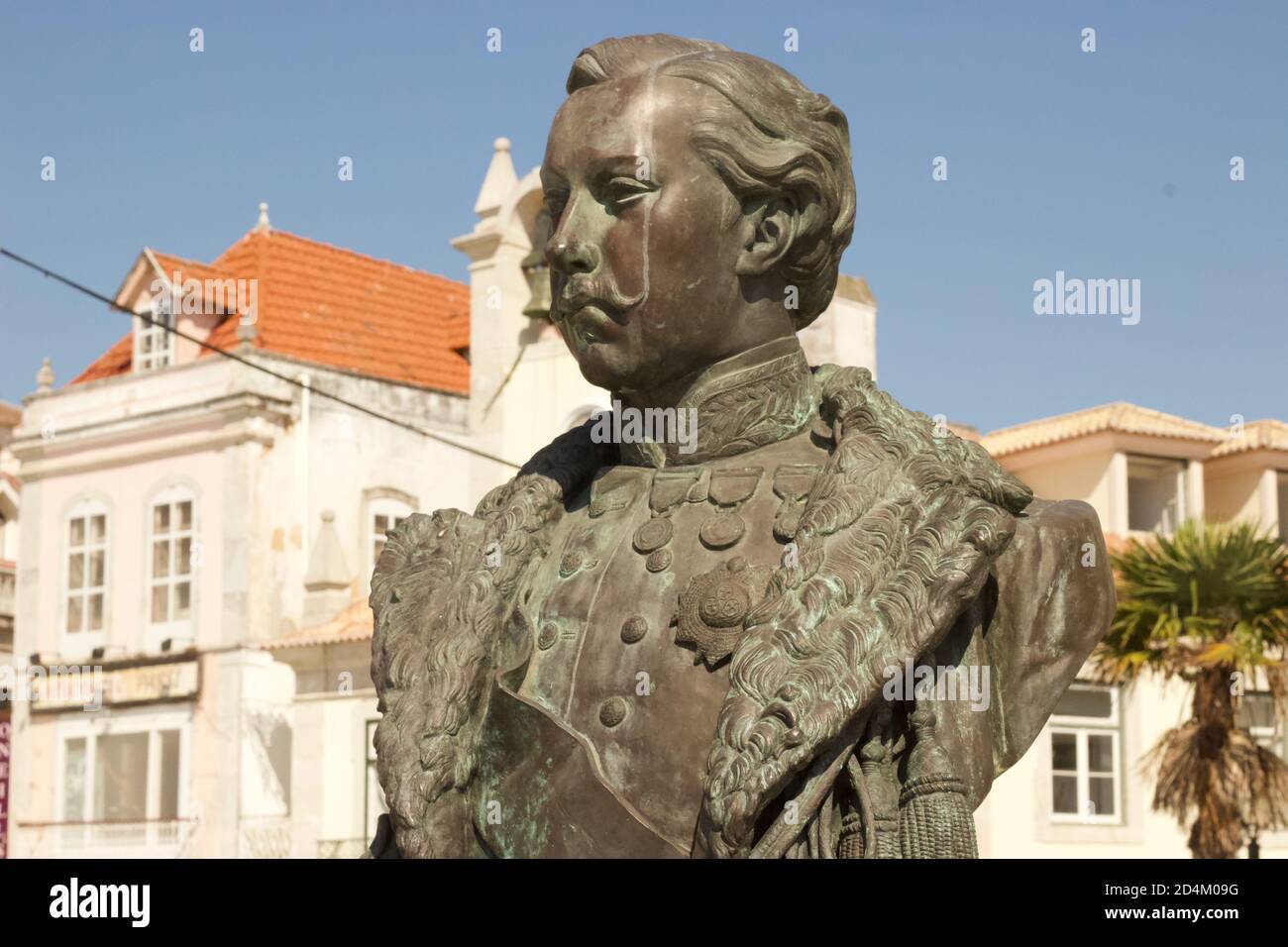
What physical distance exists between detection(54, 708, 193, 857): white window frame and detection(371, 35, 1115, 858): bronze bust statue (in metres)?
26.7

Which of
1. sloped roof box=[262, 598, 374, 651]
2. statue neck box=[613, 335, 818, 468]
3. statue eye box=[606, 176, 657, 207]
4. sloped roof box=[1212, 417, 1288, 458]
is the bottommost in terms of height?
statue neck box=[613, 335, 818, 468]

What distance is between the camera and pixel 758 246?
4.14 metres

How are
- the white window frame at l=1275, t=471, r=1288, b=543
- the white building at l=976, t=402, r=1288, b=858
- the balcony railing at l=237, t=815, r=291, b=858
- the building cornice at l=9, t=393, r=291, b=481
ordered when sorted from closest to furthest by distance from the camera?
the white building at l=976, t=402, r=1288, b=858 < the balcony railing at l=237, t=815, r=291, b=858 < the building cornice at l=9, t=393, r=291, b=481 < the white window frame at l=1275, t=471, r=1288, b=543

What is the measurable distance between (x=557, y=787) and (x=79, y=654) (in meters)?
30.7

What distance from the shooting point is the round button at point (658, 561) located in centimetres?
411

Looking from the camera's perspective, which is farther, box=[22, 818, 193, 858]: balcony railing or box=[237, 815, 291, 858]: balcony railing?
box=[22, 818, 193, 858]: balcony railing

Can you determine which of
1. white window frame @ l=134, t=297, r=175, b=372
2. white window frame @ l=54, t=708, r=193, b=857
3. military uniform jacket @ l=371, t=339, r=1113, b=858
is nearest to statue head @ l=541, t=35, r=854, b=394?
military uniform jacket @ l=371, t=339, r=1113, b=858

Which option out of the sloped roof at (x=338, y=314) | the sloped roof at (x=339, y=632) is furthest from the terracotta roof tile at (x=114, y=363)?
the sloped roof at (x=339, y=632)

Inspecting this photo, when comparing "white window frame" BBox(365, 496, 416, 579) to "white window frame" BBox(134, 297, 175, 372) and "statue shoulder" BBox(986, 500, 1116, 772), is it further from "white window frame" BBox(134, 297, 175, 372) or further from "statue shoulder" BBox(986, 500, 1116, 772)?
"statue shoulder" BBox(986, 500, 1116, 772)

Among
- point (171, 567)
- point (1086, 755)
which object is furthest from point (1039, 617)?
point (171, 567)

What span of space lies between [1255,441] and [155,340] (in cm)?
1713

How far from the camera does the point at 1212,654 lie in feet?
62.9

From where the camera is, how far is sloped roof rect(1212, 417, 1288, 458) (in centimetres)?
3043
